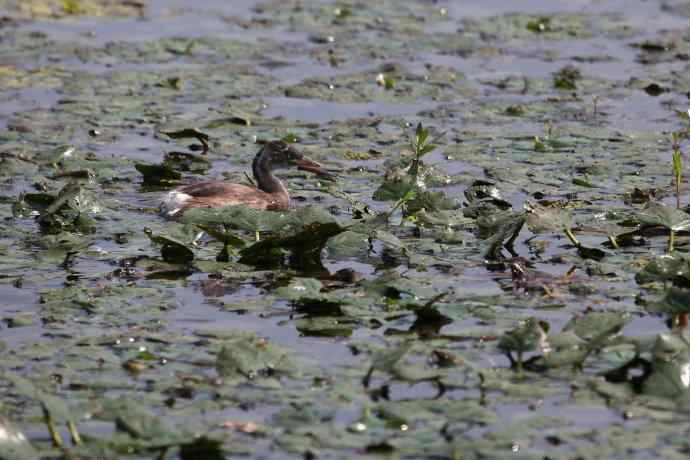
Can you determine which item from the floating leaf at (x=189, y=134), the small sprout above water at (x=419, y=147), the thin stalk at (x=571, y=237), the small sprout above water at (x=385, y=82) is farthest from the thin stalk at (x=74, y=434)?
the small sprout above water at (x=385, y=82)

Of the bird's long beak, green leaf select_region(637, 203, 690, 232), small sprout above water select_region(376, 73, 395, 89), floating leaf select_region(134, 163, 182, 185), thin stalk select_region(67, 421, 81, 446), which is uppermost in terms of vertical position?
green leaf select_region(637, 203, 690, 232)

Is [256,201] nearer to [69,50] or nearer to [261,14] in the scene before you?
[69,50]

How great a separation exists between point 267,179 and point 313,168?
Result: 0.36m

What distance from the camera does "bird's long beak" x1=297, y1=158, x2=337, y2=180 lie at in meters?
11.4

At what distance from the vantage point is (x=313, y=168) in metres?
11.4

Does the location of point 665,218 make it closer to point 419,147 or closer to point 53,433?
point 419,147

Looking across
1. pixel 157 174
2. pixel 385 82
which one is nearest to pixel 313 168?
pixel 157 174

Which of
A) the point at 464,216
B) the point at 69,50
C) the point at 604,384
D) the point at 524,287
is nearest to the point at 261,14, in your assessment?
the point at 69,50

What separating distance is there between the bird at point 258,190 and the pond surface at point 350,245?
22 cm

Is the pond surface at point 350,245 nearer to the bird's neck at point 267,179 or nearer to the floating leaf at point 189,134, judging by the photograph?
the floating leaf at point 189,134

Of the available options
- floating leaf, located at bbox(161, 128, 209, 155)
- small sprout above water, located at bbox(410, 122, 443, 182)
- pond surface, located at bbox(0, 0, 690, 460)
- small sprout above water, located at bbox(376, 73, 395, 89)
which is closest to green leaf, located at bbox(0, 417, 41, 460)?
pond surface, located at bbox(0, 0, 690, 460)

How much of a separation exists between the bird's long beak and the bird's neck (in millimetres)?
215

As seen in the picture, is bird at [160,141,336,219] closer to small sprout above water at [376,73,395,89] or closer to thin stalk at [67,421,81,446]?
small sprout above water at [376,73,395,89]

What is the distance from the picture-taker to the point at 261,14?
17500 mm
